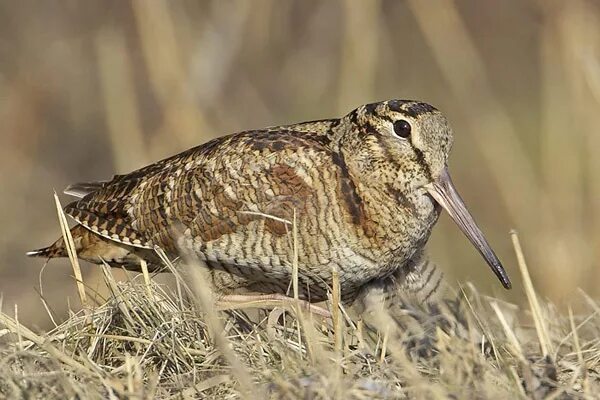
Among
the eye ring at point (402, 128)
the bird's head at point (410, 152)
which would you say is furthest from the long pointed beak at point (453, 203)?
the eye ring at point (402, 128)

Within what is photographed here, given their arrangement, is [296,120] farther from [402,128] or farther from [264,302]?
[264,302]

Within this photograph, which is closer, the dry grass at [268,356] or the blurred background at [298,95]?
the dry grass at [268,356]

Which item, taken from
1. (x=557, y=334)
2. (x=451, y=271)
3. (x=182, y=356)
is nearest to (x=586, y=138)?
(x=451, y=271)

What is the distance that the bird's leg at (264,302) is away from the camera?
3.82 metres

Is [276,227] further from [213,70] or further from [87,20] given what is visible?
[87,20]

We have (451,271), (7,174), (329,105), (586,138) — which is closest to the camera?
(586,138)

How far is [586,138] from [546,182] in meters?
0.40

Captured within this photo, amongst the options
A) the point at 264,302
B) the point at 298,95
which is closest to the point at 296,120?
the point at 298,95

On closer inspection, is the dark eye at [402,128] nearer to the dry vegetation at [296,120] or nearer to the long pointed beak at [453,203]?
the long pointed beak at [453,203]

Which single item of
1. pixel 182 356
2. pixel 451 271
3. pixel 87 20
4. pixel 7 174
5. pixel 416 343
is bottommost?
pixel 451 271

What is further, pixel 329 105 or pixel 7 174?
pixel 329 105

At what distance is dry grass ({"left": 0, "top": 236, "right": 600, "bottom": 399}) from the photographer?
304 cm

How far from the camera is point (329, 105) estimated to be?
364 inches

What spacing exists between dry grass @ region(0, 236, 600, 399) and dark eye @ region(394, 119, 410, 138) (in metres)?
0.59
